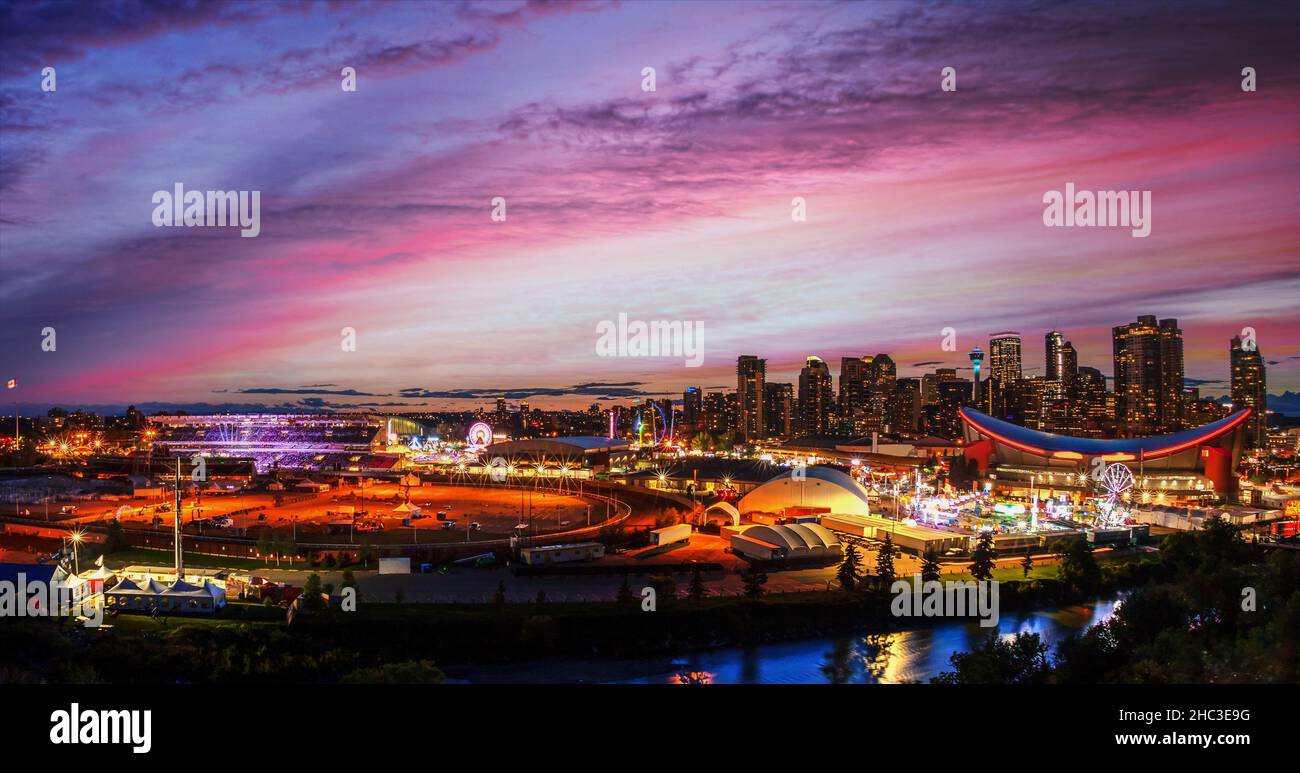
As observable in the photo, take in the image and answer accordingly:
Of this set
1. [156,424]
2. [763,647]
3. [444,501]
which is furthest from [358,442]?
[763,647]

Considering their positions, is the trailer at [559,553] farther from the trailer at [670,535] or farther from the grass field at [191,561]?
the grass field at [191,561]

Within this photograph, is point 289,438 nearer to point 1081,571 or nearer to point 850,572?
point 850,572

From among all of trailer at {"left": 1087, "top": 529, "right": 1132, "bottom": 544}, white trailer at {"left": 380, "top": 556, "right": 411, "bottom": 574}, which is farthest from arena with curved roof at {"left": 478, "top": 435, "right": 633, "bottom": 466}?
trailer at {"left": 1087, "top": 529, "right": 1132, "bottom": 544}

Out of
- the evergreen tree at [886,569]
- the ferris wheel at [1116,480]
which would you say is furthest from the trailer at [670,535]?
the ferris wheel at [1116,480]

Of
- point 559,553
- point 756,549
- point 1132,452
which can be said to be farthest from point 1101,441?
point 559,553
